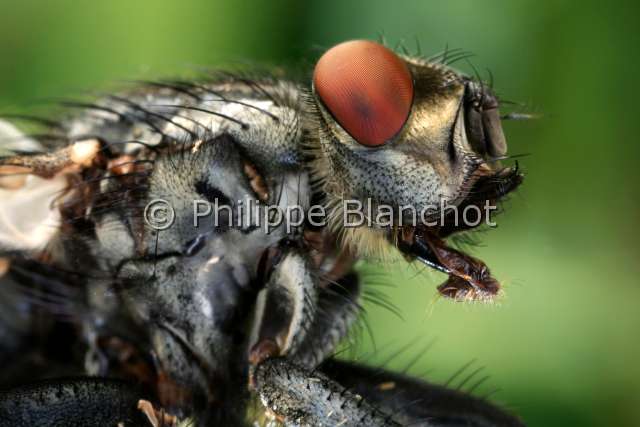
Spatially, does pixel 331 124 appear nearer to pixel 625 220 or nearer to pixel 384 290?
pixel 384 290

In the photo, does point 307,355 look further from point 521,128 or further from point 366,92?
point 521,128

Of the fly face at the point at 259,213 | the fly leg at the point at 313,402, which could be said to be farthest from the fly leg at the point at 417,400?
the fly leg at the point at 313,402

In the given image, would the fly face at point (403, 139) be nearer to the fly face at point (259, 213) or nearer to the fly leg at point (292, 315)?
the fly face at point (259, 213)

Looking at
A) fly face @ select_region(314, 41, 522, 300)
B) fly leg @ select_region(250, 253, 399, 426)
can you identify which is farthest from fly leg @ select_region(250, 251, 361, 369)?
fly face @ select_region(314, 41, 522, 300)

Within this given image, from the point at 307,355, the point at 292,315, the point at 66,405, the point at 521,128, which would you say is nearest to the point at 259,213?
the point at 292,315

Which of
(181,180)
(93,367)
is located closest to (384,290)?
(93,367)

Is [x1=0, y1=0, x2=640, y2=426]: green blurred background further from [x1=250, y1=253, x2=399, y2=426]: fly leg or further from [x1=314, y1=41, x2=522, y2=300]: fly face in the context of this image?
[x1=314, y1=41, x2=522, y2=300]: fly face
